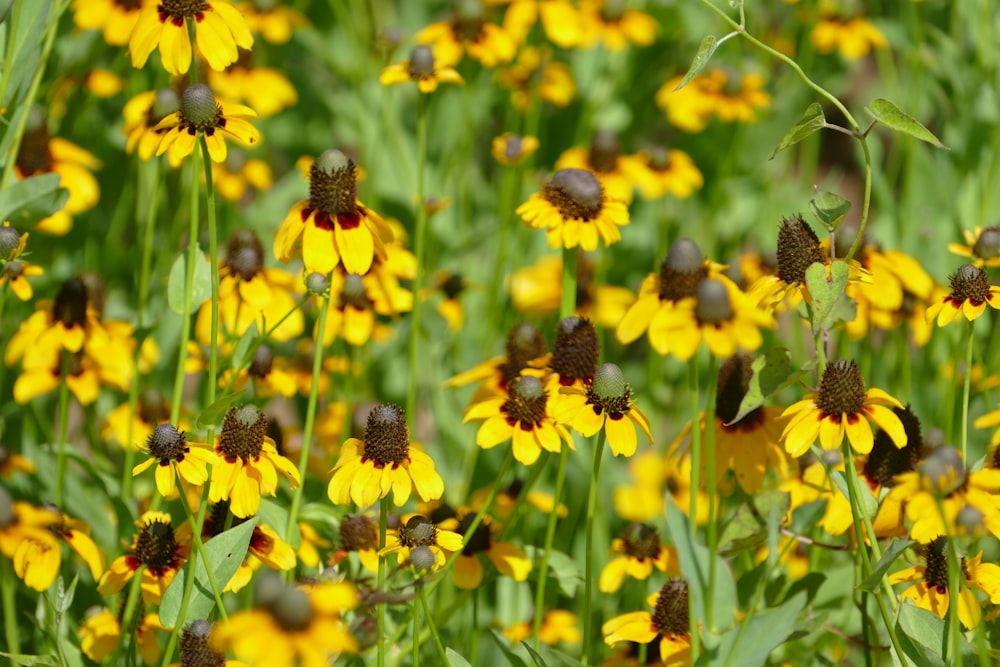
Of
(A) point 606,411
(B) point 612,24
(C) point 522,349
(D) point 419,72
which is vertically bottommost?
(A) point 606,411

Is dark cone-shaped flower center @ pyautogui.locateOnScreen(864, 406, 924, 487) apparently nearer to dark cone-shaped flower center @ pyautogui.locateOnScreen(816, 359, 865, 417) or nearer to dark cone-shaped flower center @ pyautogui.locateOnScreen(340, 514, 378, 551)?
dark cone-shaped flower center @ pyautogui.locateOnScreen(816, 359, 865, 417)

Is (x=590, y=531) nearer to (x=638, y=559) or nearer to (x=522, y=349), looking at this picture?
(x=638, y=559)

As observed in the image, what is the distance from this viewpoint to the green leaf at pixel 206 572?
1.68m

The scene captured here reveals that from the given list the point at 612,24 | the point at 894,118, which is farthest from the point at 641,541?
the point at 612,24

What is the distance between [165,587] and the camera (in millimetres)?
1832

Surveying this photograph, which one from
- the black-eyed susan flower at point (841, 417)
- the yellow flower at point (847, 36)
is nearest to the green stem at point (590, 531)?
the black-eyed susan flower at point (841, 417)

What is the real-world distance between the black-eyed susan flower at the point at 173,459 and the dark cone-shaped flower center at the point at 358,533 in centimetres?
35

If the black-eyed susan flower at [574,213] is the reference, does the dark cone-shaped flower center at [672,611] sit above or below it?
below

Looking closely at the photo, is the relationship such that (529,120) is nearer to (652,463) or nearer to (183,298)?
(652,463)

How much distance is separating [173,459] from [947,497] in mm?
1000

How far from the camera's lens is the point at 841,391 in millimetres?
1698

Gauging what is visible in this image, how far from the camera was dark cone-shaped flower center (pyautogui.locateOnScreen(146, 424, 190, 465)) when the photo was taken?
1.59m

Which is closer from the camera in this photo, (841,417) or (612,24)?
(841,417)

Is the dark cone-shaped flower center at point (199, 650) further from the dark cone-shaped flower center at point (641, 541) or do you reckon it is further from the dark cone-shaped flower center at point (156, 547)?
the dark cone-shaped flower center at point (641, 541)
